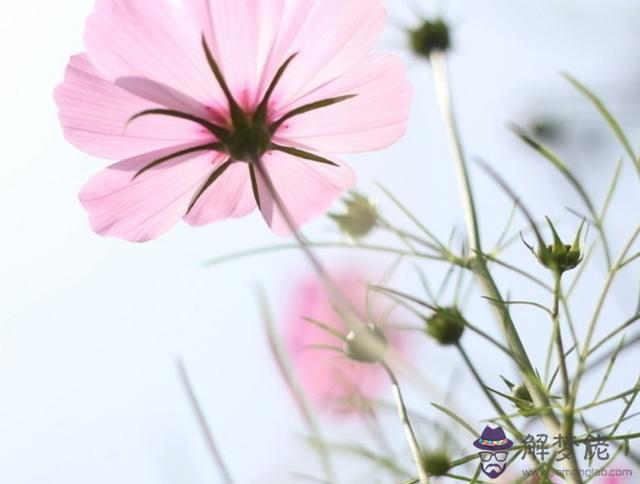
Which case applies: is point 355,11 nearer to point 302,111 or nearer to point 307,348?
point 302,111

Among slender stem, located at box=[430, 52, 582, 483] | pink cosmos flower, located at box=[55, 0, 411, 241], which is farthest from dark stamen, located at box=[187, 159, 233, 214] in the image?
slender stem, located at box=[430, 52, 582, 483]

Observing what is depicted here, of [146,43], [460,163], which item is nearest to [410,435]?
[460,163]

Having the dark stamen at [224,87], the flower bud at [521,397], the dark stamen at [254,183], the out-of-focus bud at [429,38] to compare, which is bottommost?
the flower bud at [521,397]

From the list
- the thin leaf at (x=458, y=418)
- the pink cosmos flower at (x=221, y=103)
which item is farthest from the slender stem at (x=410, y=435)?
the pink cosmos flower at (x=221, y=103)

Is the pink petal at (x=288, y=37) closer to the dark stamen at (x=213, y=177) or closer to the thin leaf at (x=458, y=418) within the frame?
the dark stamen at (x=213, y=177)

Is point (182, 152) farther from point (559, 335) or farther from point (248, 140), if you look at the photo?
point (559, 335)

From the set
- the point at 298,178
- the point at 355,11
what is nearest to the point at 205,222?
the point at 298,178
